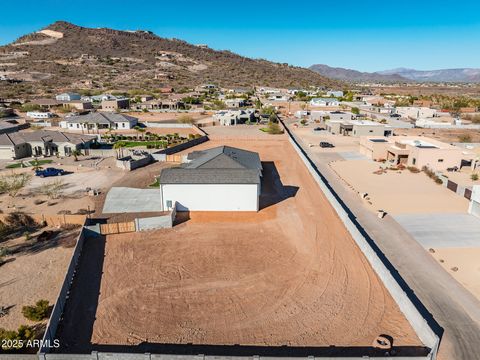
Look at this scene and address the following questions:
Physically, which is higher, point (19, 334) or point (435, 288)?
point (19, 334)

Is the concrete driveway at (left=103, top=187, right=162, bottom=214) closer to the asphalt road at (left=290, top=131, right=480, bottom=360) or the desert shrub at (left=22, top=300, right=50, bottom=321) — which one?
the desert shrub at (left=22, top=300, right=50, bottom=321)

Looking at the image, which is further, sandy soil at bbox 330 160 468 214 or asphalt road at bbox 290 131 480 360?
sandy soil at bbox 330 160 468 214

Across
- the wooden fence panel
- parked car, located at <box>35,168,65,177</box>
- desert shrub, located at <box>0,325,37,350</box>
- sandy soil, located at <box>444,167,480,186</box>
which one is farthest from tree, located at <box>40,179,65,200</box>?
sandy soil, located at <box>444,167,480,186</box>

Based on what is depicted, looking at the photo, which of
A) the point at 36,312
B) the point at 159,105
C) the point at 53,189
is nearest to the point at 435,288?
the point at 36,312

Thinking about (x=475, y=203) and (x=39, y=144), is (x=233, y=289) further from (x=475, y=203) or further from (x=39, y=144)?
(x=39, y=144)

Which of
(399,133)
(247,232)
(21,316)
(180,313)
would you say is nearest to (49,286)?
(21,316)

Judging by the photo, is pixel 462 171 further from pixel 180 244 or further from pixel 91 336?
pixel 91 336
